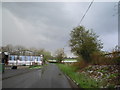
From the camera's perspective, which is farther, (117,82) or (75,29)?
(75,29)

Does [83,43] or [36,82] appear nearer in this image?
[36,82]

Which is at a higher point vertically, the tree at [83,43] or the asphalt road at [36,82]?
the tree at [83,43]

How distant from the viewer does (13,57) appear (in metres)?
60.3

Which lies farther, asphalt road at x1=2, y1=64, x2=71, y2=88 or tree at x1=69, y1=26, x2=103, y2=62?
tree at x1=69, y1=26, x2=103, y2=62

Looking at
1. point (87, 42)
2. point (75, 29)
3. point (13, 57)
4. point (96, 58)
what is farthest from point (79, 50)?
point (13, 57)

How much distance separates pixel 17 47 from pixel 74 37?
8574 centimetres

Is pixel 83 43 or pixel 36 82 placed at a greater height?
pixel 83 43

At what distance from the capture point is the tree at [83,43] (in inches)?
1025

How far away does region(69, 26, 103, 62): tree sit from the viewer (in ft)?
85.5

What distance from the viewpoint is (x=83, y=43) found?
89.9 feet

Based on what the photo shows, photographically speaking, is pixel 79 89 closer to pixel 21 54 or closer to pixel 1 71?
pixel 1 71

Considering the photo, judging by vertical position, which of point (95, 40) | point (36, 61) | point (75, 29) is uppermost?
point (75, 29)

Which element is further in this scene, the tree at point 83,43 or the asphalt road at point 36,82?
the tree at point 83,43

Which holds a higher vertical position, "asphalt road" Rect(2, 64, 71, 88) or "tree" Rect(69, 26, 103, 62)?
"tree" Rect(69, 26, 103, 62)
